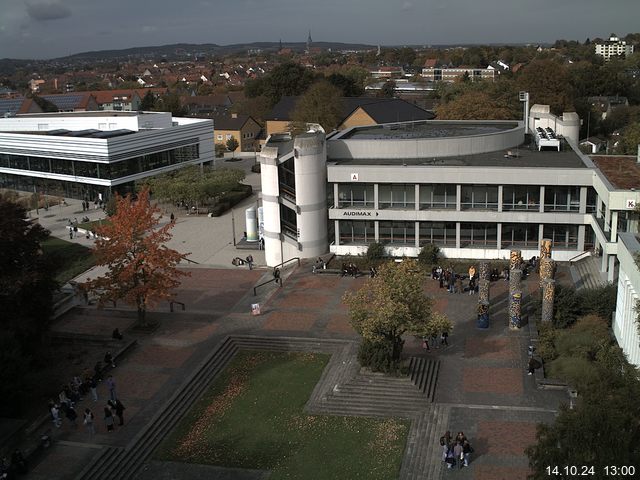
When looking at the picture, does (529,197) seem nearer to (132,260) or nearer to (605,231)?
(605,231)

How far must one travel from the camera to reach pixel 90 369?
33688 millimetres

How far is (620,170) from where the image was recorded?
150 ft

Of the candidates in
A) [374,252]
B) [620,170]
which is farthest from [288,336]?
[620,170]

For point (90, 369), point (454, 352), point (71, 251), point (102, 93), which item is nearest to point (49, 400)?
point (90, 369)

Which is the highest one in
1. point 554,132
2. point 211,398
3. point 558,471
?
point 554,132

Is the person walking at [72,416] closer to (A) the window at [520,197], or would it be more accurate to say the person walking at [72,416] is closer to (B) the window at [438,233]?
(B) the window at [438,233]

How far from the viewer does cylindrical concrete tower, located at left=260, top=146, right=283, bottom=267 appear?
48.5m

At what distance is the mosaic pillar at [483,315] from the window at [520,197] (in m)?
13.1

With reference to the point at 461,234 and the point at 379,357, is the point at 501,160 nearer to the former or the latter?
the point at 461,234

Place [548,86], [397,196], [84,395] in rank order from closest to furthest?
[84,395] < [397,196] < [548,86]

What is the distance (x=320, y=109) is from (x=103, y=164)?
3094 cm

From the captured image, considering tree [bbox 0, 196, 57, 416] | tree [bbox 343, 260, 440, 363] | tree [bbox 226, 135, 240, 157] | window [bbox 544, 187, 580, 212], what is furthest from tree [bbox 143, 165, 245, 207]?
tree [bbox 343, 260, 440, 363]

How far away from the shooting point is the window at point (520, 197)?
4716 centimetres

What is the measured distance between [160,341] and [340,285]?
1260 cm
